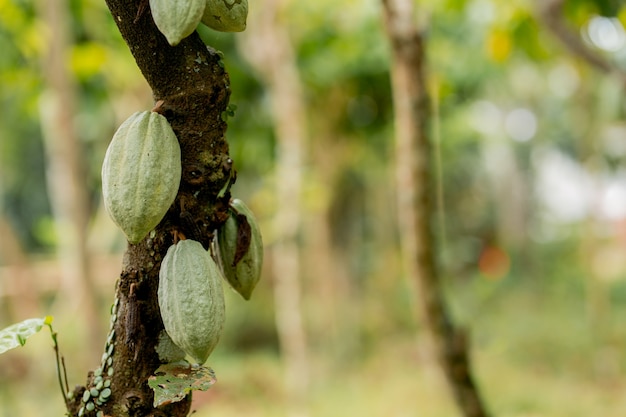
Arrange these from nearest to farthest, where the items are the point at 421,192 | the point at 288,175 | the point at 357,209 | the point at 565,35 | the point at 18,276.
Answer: the point at 421,192
the point at 565,35
the point at 288,175
the point at 18,276
the point at 357,209

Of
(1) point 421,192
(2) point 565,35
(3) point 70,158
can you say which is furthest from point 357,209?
(1) point 421,192

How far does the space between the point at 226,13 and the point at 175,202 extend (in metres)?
0.20

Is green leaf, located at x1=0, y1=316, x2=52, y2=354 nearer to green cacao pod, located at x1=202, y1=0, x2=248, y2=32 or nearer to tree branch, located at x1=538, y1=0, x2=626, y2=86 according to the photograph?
green cacao pod, located at x1=202, y1=0, x2=248, y2=32

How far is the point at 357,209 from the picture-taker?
9.18m

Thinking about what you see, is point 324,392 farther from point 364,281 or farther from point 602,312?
point 364,281

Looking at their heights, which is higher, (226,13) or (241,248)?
(226,13)

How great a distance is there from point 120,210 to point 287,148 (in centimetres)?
245

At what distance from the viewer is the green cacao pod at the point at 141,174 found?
25.5 inches

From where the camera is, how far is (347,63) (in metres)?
4.25

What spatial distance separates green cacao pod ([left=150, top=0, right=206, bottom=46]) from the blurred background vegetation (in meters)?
1.37

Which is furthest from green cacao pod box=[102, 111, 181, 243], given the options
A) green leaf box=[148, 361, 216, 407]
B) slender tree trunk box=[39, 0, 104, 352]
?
slender tree trunk box=[39, 0, 104, 352]

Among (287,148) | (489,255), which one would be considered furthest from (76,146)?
(489,255)

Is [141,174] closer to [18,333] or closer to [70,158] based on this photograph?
[18,333]

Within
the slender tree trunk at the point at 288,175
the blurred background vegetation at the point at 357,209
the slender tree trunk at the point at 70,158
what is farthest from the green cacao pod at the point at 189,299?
the slender tree trunk at the point at 288,175
